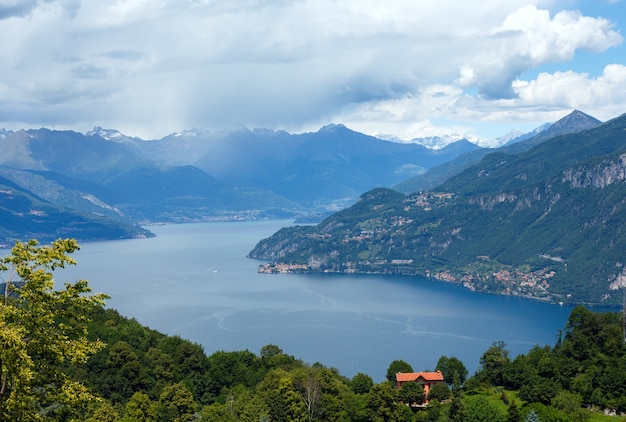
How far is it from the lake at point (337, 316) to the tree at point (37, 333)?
75.2m

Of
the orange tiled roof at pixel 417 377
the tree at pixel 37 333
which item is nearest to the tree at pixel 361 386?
the orange tiled roof at pixel 417 377

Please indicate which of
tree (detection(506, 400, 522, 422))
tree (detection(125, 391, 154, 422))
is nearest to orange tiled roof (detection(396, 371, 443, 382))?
tree (detection(506, 400, 522, 422))

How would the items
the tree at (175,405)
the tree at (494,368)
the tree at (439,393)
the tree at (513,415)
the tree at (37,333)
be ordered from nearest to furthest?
the tree at (37,333) < the tree at (513,415) < the tree at (175,405) < the tree at (439,393) < the tree at (494,368)

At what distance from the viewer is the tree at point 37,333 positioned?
12500 mm

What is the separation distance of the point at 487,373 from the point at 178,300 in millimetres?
105865

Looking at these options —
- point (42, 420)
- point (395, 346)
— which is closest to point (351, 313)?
point (395, 346)

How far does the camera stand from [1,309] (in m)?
12.6

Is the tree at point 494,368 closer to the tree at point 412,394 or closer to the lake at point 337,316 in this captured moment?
the tree at point 412,394

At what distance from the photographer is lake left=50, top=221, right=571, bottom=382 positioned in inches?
4176

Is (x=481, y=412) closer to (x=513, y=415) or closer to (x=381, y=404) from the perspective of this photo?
(x=513, y=415)

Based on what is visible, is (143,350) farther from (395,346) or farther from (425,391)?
(395,346)

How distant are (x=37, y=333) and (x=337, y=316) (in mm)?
124967

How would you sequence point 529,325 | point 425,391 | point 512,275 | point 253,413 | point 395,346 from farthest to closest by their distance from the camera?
point 512,275 < point 529,325 < point 395,346 < point 425,391 < point 253,413

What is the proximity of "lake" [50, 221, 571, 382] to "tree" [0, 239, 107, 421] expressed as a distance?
247 feet
